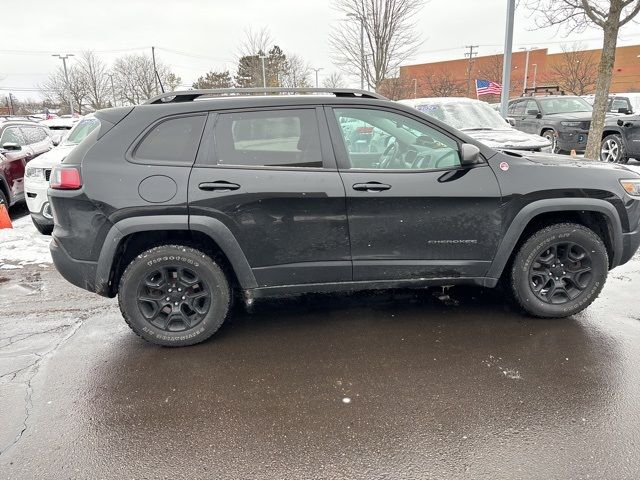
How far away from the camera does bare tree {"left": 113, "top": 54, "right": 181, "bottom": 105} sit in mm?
42950

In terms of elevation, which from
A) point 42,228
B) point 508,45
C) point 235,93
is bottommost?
point 42,228

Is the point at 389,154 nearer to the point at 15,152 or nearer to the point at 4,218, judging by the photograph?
the point at 4,218

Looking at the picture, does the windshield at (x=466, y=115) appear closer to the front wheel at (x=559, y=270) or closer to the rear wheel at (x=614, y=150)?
the rear wheel at (x=614, y=150)

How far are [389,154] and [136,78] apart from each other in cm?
4755

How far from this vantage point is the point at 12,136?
29.2ft

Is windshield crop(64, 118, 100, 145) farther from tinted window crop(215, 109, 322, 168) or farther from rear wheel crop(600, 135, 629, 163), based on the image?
rear wheel crop(600, 135, 629, 163)

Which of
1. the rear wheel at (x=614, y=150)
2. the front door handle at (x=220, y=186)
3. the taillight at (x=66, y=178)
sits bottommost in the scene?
the rear wheel at (x=614, y=150)

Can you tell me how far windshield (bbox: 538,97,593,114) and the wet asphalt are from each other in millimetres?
10555

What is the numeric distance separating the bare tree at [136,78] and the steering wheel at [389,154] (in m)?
43.3

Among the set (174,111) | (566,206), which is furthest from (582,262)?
(174,111)

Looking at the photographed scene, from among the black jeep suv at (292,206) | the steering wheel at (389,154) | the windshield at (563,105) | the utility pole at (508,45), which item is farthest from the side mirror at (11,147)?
the windshield at (563,105)

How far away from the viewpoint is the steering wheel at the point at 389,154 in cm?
348

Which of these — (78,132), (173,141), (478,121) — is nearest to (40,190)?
(78,132)

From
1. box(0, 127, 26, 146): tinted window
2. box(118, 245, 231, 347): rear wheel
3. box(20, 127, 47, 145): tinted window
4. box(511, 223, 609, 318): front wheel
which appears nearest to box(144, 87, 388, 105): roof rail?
Result: box(118, 245, 231, 347): rear wheel
